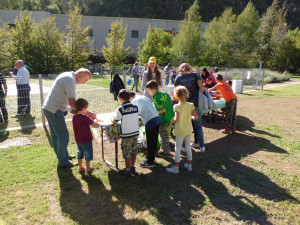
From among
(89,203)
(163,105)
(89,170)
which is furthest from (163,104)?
(89,203)

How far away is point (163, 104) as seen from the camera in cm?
439

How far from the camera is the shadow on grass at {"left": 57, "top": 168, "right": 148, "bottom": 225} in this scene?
290 centimetres

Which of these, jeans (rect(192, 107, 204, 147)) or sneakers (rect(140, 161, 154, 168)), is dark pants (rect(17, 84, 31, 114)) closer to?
sneakers (rect(140, 161, 154, 168))

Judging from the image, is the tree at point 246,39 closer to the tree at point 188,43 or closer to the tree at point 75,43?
the tree at point 188,43

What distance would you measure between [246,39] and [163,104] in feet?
94.6

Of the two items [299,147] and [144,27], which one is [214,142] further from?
[144,27]

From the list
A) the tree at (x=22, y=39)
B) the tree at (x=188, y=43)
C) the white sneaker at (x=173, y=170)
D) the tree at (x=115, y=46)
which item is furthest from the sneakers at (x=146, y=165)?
the tree at (x=115, y=46)

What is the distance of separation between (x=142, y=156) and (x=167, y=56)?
2441 cm

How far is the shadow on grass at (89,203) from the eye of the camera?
2896 millimetres

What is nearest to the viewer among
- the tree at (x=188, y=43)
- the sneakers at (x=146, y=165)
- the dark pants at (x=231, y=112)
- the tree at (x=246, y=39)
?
the sneakers at (x=146, y=165)

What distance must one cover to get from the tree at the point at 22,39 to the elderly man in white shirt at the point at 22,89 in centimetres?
1860

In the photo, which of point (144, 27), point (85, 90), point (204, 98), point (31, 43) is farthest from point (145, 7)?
point (204, 98)

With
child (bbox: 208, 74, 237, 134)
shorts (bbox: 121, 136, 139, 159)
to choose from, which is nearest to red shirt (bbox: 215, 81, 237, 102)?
child (bbox: 208, 74, 237, 134)

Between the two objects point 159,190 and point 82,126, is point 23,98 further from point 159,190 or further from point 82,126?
point 159,190
